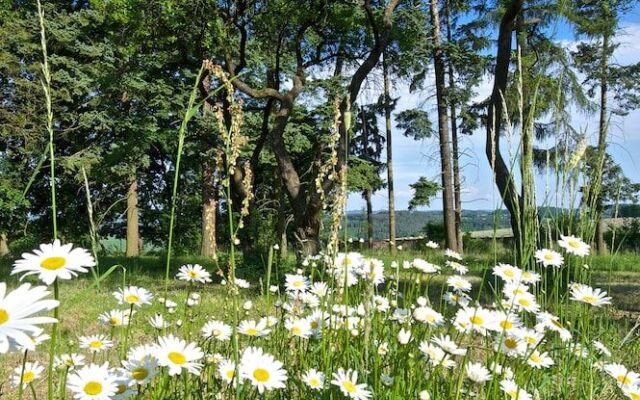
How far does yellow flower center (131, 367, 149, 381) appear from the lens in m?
1.24

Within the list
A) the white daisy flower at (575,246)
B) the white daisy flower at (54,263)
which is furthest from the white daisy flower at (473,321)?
the white daisy flower at (54,263)

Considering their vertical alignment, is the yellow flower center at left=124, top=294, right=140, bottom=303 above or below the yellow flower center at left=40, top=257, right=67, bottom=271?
Result: below

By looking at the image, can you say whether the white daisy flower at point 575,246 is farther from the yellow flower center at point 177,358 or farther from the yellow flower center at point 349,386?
the yellow flower center at point 177,358

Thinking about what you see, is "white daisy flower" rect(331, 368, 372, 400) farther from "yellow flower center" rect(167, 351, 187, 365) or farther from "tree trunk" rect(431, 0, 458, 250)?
"tree trunk" rect(431, 0, 458, 250)

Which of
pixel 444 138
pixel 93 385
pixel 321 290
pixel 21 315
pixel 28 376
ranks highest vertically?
pixel 444 138

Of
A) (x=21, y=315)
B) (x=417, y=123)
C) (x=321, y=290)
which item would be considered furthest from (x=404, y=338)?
(x=417, y=123)

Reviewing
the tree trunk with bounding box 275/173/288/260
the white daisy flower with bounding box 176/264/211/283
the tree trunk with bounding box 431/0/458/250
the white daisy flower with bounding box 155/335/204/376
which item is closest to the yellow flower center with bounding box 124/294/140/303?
the white daisy flower with bounding box 176/264/211/283

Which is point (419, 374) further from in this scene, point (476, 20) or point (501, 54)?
point (476, 20)

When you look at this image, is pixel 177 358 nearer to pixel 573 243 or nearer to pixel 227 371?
pixel 227 371

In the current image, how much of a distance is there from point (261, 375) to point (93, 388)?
377 millimetres

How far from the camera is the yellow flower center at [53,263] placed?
1023 mm

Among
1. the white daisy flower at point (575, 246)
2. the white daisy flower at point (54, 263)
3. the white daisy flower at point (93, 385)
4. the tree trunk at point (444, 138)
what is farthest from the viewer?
the tree trunk at point (444, 138)

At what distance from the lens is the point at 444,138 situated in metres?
17.6

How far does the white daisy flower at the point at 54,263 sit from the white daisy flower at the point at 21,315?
0.25ft
